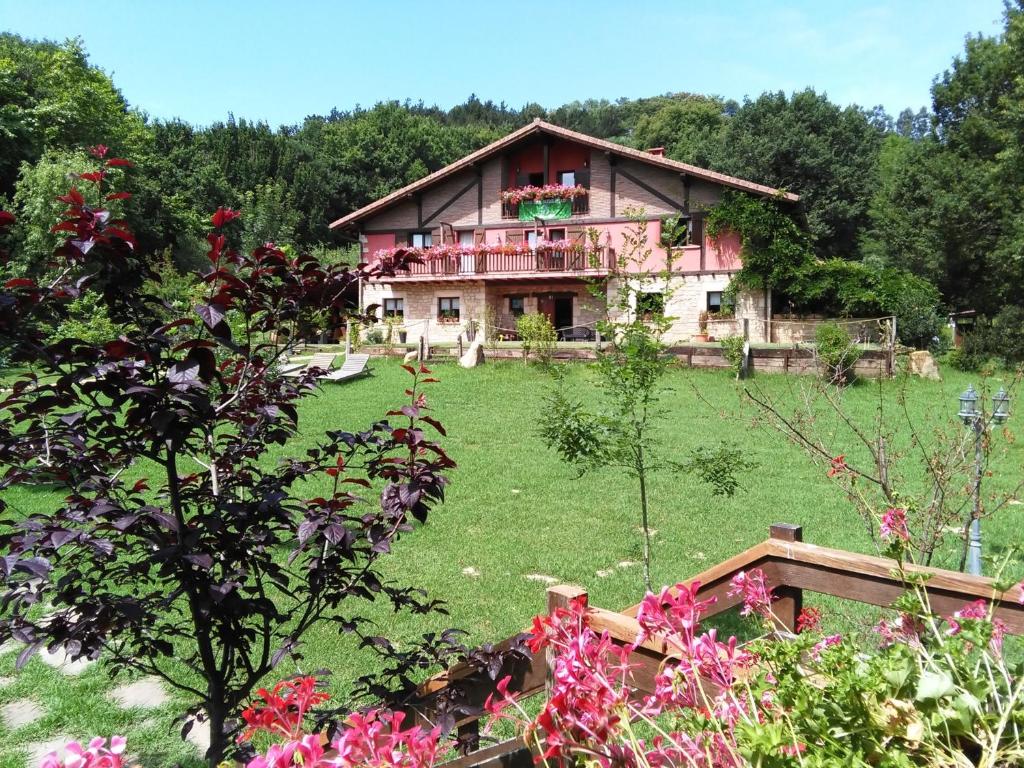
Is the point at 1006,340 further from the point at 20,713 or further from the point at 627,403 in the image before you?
the point at 20,713

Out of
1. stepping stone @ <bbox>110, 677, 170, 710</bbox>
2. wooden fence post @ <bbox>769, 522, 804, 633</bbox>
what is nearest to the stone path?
stepping stone @ <bbox>110, 677, 170, 710</bbox>

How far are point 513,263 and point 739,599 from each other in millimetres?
22223

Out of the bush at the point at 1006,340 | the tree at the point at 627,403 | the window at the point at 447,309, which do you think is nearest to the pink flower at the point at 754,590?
the tree at the point at 627,403

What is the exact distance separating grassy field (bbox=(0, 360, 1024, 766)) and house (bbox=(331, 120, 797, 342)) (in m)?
10.8

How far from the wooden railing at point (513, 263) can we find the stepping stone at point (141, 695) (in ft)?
64.2

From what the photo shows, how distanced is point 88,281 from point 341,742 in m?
1.68

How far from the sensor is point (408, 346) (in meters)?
21.2

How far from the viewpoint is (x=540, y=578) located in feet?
19.0

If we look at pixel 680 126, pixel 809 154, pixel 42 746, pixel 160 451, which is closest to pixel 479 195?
pixel 809 154

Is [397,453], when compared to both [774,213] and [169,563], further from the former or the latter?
[774,213]

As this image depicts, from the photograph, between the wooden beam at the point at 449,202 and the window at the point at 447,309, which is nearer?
the wooden beam at the point at 449,202

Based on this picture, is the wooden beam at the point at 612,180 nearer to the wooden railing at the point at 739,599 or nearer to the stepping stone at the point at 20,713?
the stepping stone at the point at 20,713

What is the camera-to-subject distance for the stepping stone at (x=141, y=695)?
12.9 feet

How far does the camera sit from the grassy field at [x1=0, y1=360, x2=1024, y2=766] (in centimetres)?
409
